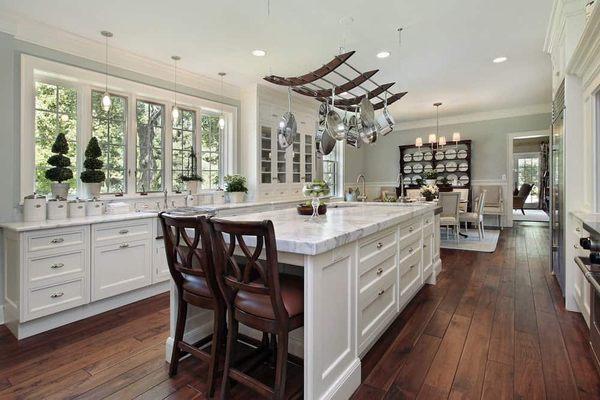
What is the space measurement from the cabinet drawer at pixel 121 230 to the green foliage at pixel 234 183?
163 cm

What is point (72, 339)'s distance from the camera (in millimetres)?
2475

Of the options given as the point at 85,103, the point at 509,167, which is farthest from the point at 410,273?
the point at 509,167

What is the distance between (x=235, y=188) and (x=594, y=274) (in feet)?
13.2

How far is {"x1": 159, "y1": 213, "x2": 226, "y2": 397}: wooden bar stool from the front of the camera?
5.70 ft

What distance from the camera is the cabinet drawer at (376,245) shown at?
1.95 meters

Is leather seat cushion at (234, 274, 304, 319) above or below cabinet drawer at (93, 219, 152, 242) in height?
below

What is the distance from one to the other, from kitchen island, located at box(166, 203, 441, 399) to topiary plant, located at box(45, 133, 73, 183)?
1.89 m

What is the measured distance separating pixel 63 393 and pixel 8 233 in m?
1.56

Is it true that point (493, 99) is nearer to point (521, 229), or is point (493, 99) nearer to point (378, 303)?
point (521, 229)

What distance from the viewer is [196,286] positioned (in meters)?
1.91

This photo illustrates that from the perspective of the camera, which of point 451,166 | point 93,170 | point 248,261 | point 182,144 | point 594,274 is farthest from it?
point 451,166

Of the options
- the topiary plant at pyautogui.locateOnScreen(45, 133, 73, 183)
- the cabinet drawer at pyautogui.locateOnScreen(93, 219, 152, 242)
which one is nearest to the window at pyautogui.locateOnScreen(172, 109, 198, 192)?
the cabinet drawer at pyautogui.locateOnScreen(93, 219, 152, 242)

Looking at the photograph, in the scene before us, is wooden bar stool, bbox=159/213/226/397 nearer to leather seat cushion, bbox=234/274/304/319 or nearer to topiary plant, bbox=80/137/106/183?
leather seat cushion, bbox=234/274/304/319

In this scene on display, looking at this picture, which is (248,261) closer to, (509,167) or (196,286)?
(196,286)
